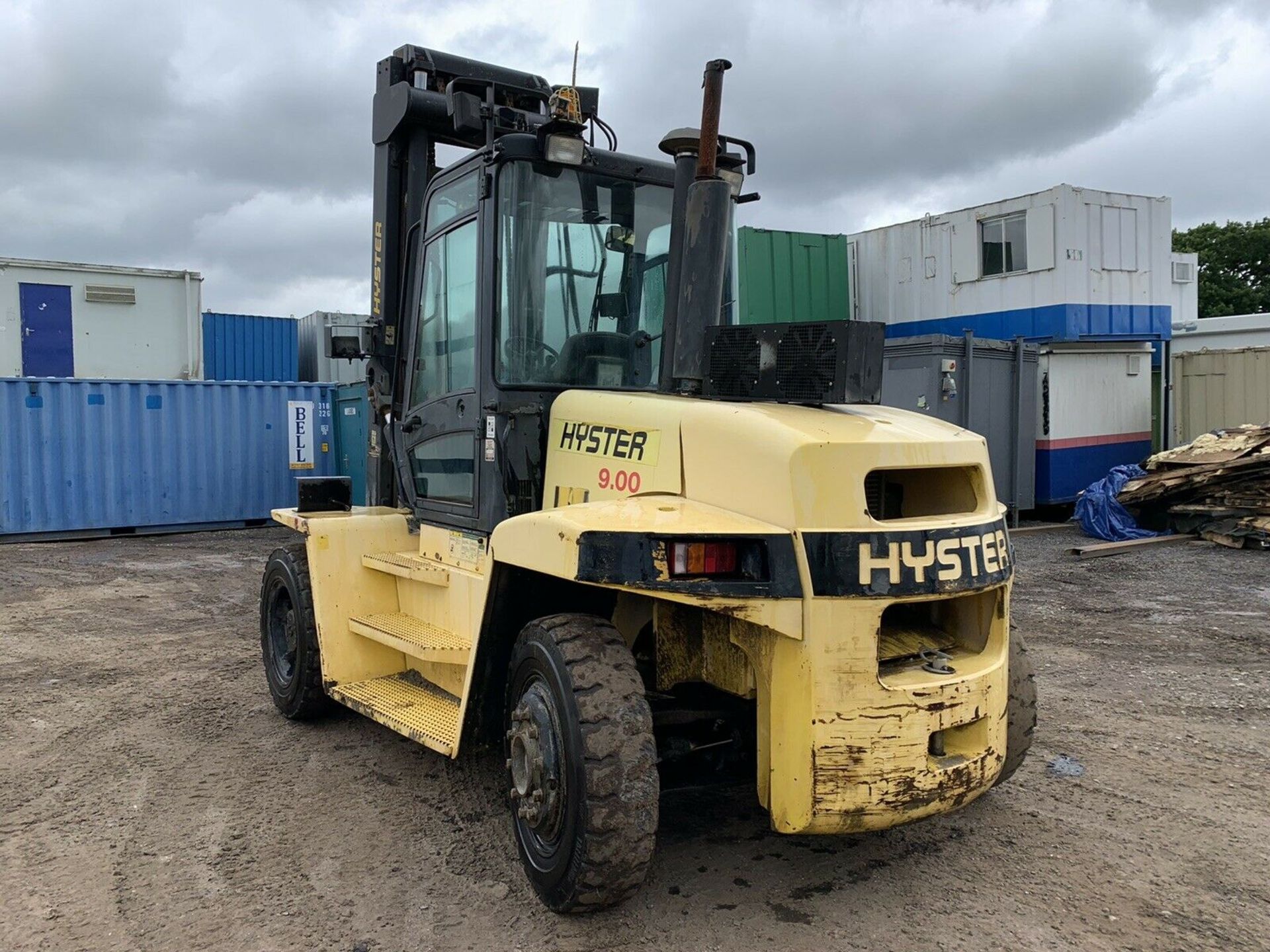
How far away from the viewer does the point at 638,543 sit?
122 inches

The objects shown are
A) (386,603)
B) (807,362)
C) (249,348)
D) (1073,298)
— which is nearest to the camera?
(807,362)

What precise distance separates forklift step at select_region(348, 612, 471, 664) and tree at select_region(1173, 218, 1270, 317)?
36.5 meters

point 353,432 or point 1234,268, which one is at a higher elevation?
point 1234,268

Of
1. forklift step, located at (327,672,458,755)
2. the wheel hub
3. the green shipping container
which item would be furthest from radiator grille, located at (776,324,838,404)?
the green shipping container

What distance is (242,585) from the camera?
10.7 meters

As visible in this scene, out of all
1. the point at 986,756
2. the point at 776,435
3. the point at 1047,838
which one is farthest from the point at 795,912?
the point at 776,435

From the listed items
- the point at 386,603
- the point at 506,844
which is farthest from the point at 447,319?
the point at 506,844

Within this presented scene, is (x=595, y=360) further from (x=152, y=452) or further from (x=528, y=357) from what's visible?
(x=152, y=452)

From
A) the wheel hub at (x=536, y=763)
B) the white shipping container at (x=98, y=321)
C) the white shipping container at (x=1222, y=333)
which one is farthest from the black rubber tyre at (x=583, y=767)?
the white shipping container at (x=98, y=321)

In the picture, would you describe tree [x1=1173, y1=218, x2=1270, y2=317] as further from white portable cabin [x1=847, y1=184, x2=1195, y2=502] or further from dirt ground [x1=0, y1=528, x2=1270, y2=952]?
dirt ground [x1=0, y1=528, x2=1270, y2=952]

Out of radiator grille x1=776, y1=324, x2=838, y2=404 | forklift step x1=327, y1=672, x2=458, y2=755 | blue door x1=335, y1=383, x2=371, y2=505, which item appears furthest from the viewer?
blue door x1=335, y1=383, x2=371, y2=505

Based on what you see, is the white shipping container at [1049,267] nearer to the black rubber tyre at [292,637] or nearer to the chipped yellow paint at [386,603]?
the chipped yellow paint at [386,603]

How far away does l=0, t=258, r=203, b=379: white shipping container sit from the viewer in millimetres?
17953

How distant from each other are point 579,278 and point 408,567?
1622 mm
